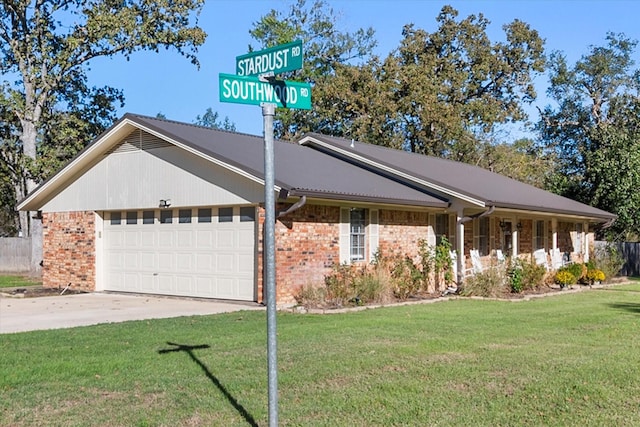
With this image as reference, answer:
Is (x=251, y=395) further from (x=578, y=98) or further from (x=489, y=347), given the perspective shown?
(x=578, y=98)

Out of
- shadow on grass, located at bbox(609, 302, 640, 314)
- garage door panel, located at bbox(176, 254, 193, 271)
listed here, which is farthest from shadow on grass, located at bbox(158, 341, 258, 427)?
shadow on grass, located at bbox(609, 302, 640, 314)

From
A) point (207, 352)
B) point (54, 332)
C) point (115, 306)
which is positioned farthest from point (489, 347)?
point (115, 306)

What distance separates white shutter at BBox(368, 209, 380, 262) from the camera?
56.9 ft

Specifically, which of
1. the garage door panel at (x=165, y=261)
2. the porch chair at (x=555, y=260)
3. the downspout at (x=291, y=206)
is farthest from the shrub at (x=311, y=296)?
the porch chair at (x=555, y=260)

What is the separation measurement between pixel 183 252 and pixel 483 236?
32.0ft

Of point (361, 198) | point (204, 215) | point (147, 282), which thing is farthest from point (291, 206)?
point (147, 282)

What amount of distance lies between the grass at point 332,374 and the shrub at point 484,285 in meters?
5.56

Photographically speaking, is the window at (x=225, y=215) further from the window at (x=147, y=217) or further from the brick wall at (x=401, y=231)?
the brick wall at (x=401, y=231)

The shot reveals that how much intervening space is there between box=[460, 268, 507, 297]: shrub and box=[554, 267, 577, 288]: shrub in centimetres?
349

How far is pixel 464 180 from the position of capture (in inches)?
866

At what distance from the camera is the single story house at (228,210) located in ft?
50.8

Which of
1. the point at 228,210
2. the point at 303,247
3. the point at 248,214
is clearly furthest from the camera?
the point at 228,210

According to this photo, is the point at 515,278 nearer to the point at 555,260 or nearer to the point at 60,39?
the point at 555,260

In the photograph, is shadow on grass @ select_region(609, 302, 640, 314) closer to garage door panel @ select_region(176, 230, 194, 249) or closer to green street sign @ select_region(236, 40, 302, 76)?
garage door panel @ select_region(176, 230, 194, 249)
